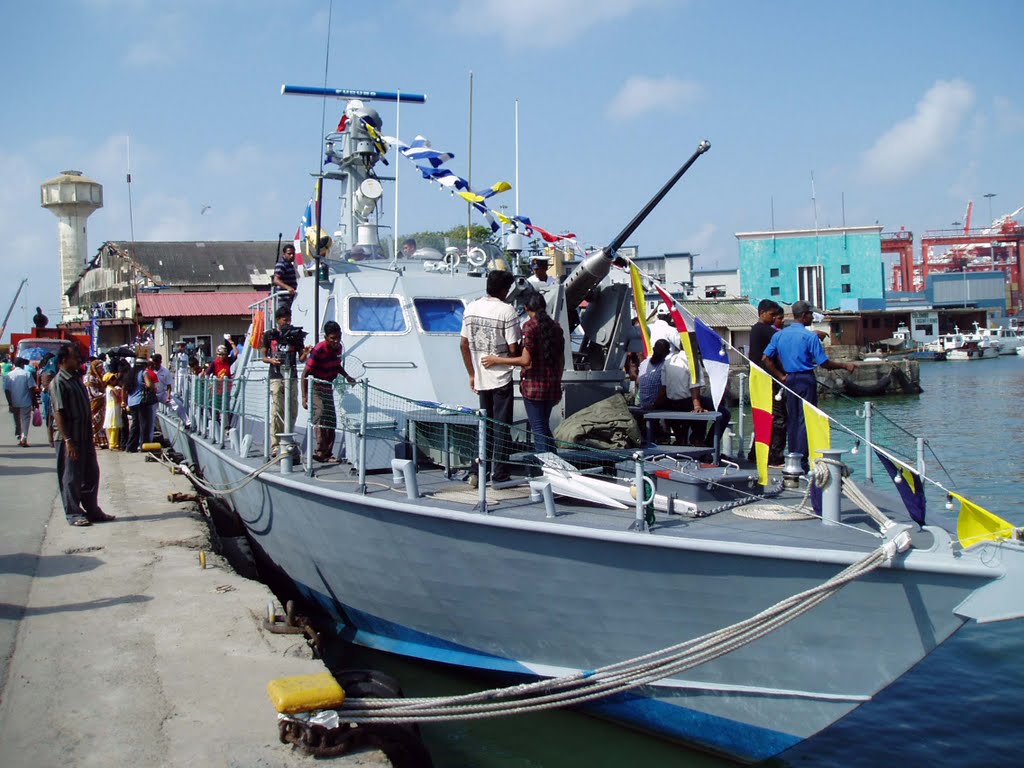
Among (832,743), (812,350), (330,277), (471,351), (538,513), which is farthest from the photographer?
(330,277)

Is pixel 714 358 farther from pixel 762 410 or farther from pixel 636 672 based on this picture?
pixel 636 672

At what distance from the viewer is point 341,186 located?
9953mm

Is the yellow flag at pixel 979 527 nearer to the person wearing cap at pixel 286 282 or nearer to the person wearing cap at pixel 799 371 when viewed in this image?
the person wearing cap at pixel 799 371

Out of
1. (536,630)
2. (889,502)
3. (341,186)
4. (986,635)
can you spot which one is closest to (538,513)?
(536,630)

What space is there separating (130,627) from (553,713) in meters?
2.80

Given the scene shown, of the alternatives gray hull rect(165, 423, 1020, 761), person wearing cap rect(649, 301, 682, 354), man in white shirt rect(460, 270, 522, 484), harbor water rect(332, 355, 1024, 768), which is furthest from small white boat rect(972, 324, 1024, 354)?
gray hull rect(165, 423, 1020, 761)

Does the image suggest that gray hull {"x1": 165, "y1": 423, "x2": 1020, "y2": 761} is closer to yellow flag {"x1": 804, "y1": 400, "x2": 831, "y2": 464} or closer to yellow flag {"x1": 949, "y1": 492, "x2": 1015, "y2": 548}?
yellow flag {"x1": 949, "y1": 492, "x2": 1015, "y2": 548}

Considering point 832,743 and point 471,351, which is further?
point 471,351

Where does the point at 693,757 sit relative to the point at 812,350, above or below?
below

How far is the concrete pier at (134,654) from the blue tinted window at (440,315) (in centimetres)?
262

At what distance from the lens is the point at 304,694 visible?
4152mm

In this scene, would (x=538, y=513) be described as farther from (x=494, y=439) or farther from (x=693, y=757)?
(x=693, y=757)

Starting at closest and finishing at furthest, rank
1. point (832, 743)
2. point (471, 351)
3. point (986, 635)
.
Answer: point (832, 743)
point (471, 351)
point (986, 635)

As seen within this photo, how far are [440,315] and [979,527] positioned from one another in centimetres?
477
